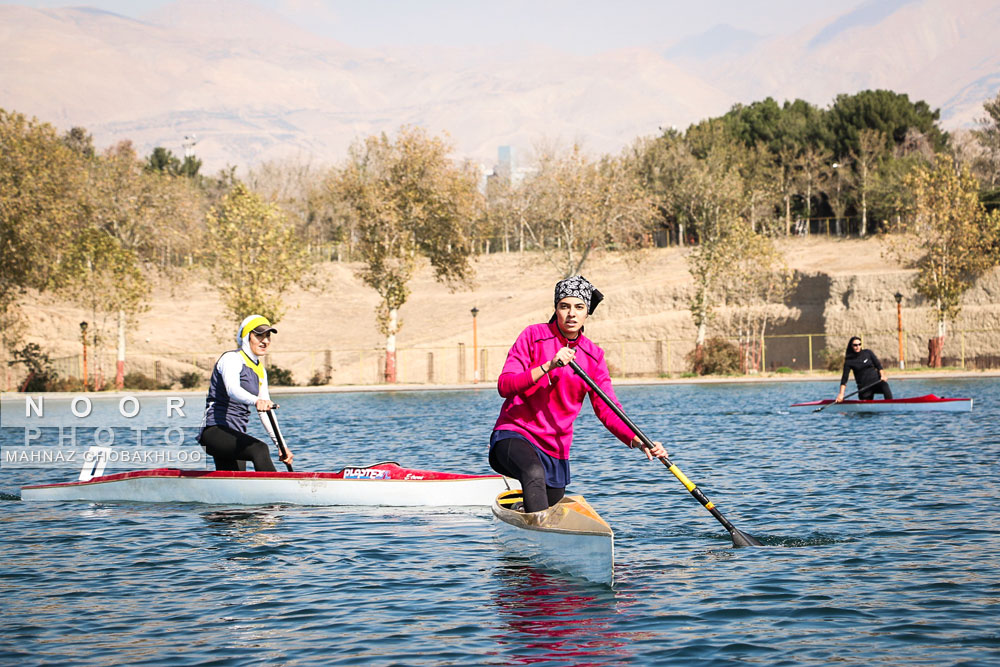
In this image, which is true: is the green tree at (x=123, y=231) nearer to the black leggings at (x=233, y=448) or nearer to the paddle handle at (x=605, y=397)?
the black leggings at (x=233, y=448)

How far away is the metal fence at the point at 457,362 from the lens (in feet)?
179

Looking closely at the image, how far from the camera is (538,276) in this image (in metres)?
82.9

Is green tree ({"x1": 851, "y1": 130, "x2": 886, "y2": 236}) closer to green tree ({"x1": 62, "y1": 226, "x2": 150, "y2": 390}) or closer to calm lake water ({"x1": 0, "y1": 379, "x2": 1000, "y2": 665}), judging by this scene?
green tree ({"x1": 62, "y1": 226, "x2": 150, "y2": 390})

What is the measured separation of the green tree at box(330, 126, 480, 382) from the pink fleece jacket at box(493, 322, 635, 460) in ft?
146

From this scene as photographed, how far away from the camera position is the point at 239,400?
12.4m

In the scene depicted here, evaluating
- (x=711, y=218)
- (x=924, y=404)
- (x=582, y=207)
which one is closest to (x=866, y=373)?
(x=924, y=404)

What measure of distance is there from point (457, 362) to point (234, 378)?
45.8 m

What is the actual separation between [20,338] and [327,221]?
53.5 m

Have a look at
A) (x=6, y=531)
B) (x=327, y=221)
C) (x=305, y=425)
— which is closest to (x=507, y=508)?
(x=6, y=531)

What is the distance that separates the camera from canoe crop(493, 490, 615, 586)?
8.52m

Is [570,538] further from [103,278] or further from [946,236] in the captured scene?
[103,278]

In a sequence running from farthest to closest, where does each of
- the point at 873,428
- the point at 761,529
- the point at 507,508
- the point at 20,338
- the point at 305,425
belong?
the point at 20,338 < the point at 305,425 < the point at 873,428 < the point at 761,529 < the point at 507,508

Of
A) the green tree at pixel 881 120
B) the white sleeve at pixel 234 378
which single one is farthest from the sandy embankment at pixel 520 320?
the white sleeve at pixel 234 378

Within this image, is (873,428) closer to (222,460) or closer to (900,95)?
(222,460)
